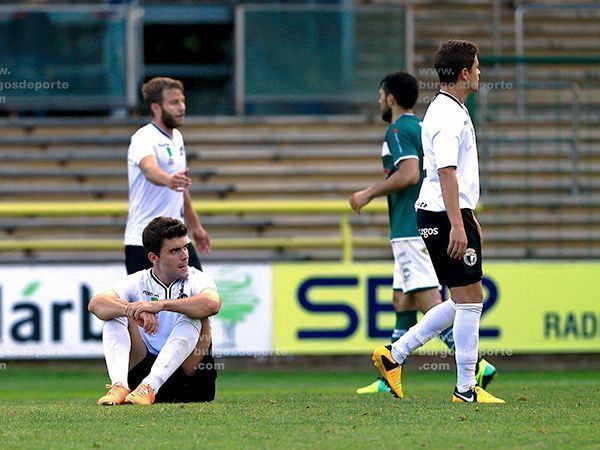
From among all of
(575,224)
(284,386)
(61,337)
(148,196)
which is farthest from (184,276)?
(575,224)

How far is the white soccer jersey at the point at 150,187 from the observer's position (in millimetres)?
8805

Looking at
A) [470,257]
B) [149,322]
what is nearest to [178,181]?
[149,322]

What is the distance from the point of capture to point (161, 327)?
298 inches

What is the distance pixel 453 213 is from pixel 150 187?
262cm

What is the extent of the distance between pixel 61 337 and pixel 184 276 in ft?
16.7

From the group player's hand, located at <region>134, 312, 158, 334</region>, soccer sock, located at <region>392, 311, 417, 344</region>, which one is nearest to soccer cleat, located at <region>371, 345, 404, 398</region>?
soccer sock, located at <region>392, 311, 417, 344</region>

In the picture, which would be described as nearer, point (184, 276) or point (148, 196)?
point (184, 276)

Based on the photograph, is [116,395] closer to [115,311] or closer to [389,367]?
[115,311]

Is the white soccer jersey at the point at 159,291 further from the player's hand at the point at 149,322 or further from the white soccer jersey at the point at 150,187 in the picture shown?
the white soccer jersey at the point at 150,187

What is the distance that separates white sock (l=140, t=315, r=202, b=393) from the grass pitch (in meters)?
0.17

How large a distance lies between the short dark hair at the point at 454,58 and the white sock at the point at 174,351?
1.96 m

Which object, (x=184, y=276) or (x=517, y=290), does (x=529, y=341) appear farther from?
(x=184, y=276)

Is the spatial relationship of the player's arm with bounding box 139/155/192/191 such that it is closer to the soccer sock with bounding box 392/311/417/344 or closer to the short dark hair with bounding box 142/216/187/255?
the short dark hair with bounding box 142/216/187/255

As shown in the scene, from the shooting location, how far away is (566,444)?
5.68m
